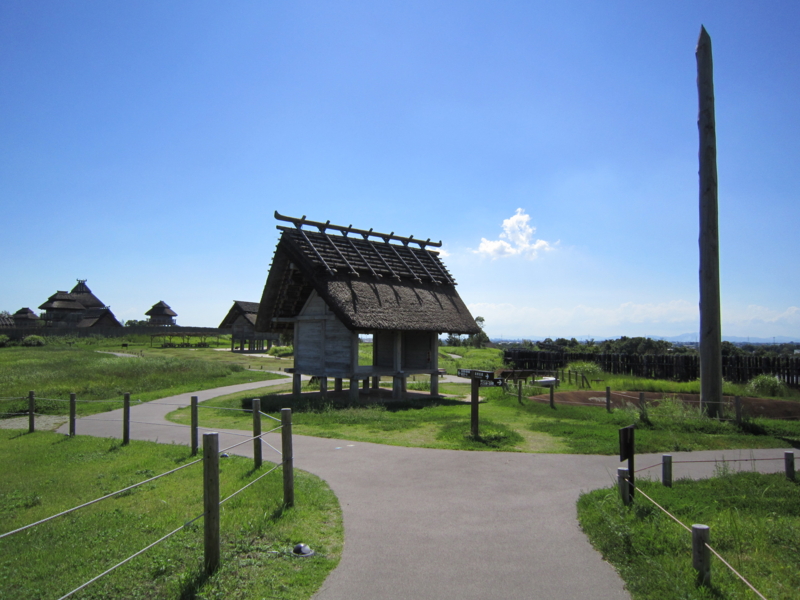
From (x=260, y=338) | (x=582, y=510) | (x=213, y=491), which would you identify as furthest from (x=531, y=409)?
(x=260, y=338)

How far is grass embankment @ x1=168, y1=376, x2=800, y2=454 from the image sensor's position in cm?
1105

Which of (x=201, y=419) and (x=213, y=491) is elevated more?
(x=213, y=491)

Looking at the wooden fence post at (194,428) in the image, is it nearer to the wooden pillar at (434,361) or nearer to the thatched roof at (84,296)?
the wooden pillar at (434,361)

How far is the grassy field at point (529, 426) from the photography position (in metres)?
11.0

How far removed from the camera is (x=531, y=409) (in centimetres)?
1648

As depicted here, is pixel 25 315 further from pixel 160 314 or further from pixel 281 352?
pixel 281 352

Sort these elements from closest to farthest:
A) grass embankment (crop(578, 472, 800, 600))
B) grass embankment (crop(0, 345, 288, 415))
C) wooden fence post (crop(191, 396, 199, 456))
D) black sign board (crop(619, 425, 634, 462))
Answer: grass embankment (crop(578, 472, 800, 600)) → black sign board (crop(619, 425, 634, 462)) → wooden fence post (crop(191, 396, 199, 456)) → grass embankment (crop(0, 345, 288, 415))

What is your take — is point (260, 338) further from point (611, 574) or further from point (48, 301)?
Answer: point (611, 574)

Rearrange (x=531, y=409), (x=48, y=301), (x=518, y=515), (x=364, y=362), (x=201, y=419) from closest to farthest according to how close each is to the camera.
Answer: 1. (x=518, y=515)
2. (x=201, y=419)
3. (x=531, y=409)
4. (x=364, y=362)
5. (x=48, y=301)

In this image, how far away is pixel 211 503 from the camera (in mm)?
5059

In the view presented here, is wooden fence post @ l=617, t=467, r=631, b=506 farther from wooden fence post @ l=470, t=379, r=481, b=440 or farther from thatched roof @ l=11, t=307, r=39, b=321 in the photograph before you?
thatched roof @ l=11, t=307, r=39, b=321

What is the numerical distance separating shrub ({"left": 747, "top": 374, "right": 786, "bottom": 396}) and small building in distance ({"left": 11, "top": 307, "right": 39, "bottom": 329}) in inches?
3446

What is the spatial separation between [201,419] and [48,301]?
75.6 meters

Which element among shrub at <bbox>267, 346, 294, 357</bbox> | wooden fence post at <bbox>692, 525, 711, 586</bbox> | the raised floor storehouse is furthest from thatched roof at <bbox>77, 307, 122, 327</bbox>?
wooden fence post at <bbox>692, 525, 711, 586</bbox>
